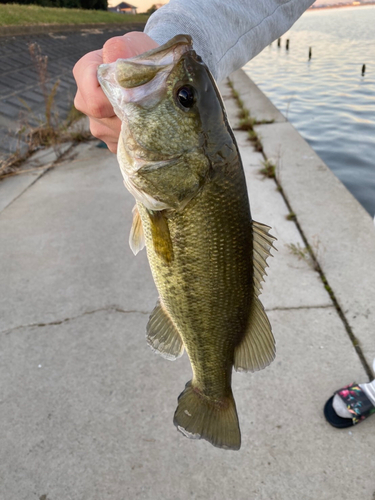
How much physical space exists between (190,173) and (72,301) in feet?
7.63

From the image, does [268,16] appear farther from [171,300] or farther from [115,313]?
[115,313]

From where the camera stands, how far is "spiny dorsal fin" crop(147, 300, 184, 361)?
159 cm

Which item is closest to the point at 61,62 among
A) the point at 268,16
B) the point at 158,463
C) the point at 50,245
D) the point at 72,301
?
the point at 50,245

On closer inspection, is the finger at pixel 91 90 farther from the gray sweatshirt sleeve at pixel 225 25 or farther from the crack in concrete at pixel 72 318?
the crack in concrete at pixel 72 318

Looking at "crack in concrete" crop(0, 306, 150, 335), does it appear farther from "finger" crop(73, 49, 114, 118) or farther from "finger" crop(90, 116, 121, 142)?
"finger" crop(73, 49, 114, 118)

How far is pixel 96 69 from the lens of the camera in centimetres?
117

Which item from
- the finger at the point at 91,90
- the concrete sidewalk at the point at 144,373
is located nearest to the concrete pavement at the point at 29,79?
the concrete sidewalk at the point at 144,373

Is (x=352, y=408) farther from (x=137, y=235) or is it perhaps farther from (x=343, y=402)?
(x=137, y=235)

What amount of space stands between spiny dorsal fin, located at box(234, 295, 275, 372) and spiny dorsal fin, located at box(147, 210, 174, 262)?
0.37m

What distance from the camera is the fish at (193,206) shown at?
1.14m

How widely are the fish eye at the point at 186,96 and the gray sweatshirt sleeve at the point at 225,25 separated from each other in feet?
1.35

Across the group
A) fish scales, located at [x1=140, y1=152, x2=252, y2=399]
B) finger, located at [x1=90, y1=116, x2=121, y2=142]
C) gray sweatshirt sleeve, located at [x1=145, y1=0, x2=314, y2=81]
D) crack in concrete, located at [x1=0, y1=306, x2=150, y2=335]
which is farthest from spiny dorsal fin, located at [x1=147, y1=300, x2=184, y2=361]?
crack in concrete, located at [x1=0, y1=306, x2=150, y2=335]

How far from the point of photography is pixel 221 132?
1.21 metres

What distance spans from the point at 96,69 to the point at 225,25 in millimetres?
831
